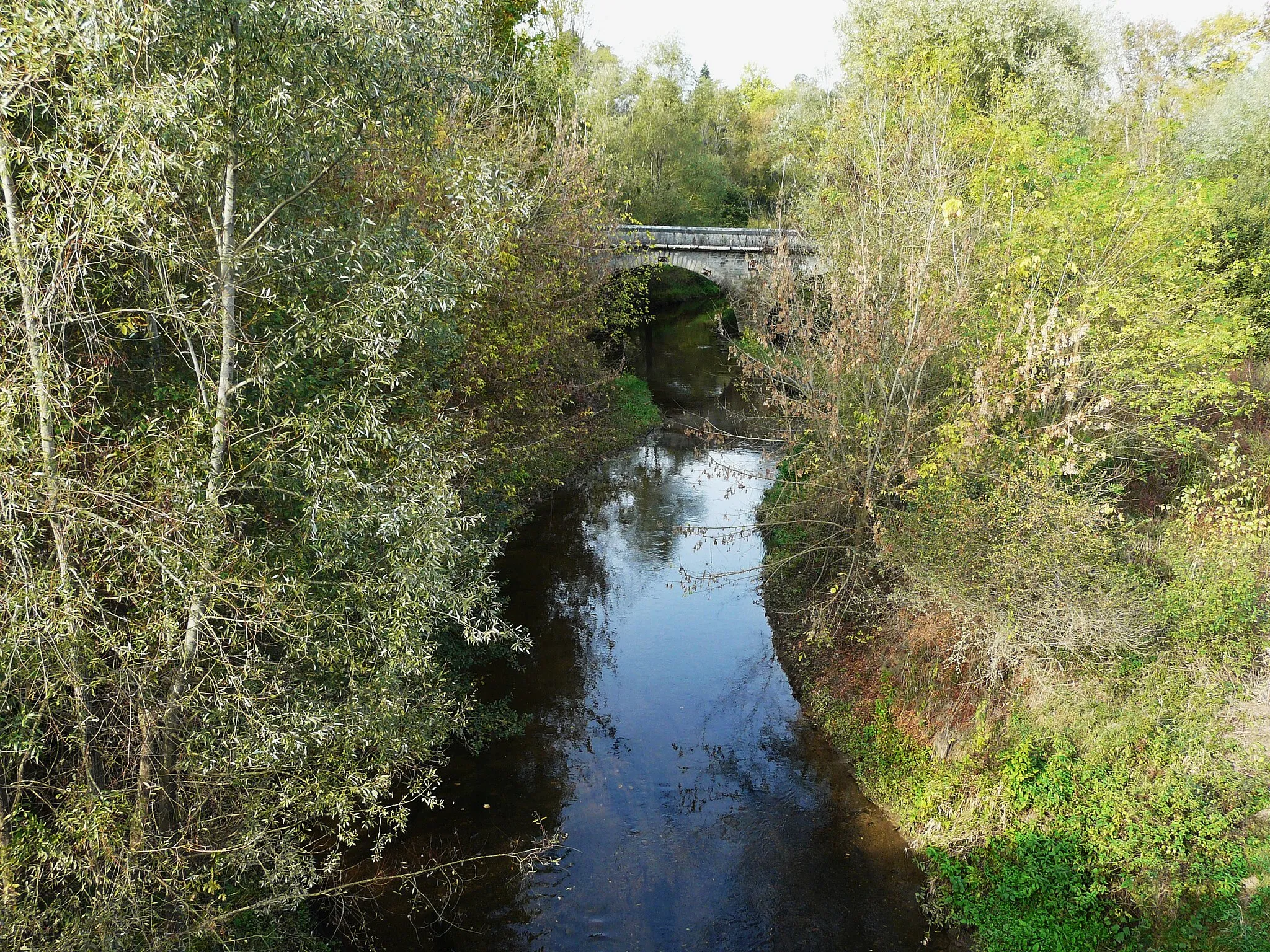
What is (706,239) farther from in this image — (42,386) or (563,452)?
(42,386)

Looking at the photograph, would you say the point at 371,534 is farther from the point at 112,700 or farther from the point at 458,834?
Answer: the point at 458,834

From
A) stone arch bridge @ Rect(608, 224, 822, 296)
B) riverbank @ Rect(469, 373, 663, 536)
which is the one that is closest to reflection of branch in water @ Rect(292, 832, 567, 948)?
riverbank @ Rect(469, 373, 663, 536)

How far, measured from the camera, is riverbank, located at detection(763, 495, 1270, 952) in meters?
8.76

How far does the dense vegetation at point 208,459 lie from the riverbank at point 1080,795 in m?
7.10

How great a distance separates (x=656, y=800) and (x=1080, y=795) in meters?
5.91

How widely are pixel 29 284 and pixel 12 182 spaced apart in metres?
0.89

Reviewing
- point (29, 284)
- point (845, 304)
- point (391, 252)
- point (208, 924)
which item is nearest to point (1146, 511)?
point (845, 304)

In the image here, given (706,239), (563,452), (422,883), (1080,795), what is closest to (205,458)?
(422,883)

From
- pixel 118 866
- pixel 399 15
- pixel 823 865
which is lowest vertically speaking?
pixel 823 865

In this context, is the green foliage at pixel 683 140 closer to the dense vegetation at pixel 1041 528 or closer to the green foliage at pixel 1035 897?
the dense vegetation at pixel 1041 528

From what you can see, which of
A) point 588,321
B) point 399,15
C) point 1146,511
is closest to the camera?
point 399,15

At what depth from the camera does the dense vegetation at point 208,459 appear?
643 centimetres

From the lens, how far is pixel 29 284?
6.40 metres

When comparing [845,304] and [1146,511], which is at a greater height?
[845,304]
